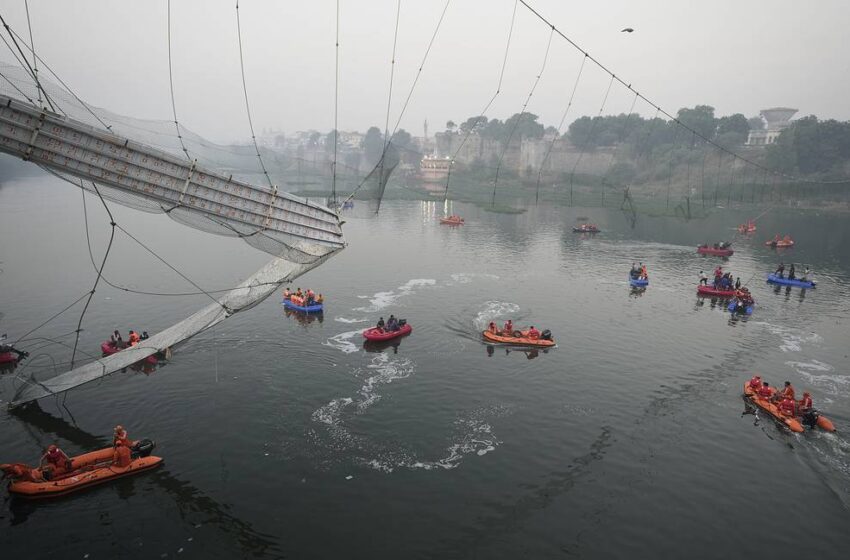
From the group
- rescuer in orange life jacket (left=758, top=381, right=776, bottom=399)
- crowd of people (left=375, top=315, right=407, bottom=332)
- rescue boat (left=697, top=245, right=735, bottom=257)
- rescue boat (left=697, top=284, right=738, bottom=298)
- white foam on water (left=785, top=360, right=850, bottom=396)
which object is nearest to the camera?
rescuer in orange life jacket (left=758, top=381, right=776, bottom=399)

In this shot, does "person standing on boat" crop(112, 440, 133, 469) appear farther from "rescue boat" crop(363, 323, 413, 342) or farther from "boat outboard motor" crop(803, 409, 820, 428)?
"boat outboard motor" crop(803, 409, 820, 428)

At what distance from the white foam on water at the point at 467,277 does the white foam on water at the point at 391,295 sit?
255 centimetres

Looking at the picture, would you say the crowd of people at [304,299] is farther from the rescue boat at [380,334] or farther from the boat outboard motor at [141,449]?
the boat outboard motor at [141,449]

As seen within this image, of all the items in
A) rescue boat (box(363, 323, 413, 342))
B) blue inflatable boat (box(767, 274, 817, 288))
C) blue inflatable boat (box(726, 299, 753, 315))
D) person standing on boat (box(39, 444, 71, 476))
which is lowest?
person standing on boat (box(39, 444, 71, 476))

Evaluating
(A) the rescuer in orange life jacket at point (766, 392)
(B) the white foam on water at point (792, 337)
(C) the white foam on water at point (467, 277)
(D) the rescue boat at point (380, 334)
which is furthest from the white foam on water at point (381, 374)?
(B) the white foam on water at point (792, 337)

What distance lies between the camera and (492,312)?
4900 cm

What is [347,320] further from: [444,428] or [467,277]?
[467,277]

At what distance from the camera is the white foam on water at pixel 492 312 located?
4588 centimetres

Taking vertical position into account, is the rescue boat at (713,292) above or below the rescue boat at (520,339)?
above

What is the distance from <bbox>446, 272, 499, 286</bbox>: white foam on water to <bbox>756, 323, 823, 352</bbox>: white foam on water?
29.4 metres

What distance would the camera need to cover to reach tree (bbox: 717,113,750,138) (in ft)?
603

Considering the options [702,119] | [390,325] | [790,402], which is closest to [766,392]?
[790,402]

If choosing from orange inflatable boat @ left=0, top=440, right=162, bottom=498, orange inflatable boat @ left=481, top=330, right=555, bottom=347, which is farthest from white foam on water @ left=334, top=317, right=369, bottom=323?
orange inflatable boat @ left=0, top=440, right=162, bottom=498

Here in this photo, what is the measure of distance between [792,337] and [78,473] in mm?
53493
